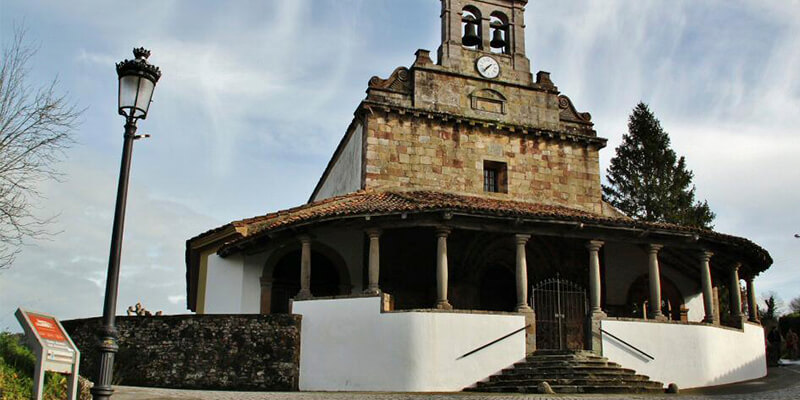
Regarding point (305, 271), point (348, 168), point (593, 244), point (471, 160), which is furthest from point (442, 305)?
point (348, 168)

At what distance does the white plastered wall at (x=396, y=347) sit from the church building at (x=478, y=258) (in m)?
0.03

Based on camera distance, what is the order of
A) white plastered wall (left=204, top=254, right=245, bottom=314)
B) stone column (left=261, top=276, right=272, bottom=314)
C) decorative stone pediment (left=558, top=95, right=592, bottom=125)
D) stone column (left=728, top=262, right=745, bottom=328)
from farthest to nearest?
decorative stone pediment (left=558, top=95, right=592, bottom=125) → stone column (left=728, top=262, right=745, bottom=328) → white plastered wall (left=204, top=254, right=245, bottom=314) → stone column (left=261, top=276, right=272, bottom=314)

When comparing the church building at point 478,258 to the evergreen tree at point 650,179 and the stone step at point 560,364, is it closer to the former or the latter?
the stone step at point 560,364

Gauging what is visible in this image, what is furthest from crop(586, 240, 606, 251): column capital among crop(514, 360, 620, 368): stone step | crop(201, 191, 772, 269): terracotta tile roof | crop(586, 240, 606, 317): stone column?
crop(514, 360, 620, 368): stone step

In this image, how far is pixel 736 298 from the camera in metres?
19.9

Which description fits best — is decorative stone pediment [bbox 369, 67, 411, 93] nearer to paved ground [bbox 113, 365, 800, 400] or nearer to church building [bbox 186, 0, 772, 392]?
church building [bbox 186, 0, 772, 392]

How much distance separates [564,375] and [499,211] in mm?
3809

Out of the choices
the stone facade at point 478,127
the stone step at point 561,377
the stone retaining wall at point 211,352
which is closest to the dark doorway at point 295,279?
the stone facade at point 478,127

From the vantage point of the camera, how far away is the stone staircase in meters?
14.7

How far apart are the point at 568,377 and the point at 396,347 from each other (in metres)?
3.57

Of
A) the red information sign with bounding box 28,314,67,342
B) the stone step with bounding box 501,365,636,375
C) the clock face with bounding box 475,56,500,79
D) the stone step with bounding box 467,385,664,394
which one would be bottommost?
the stone step with bounding box 467,385,664,394

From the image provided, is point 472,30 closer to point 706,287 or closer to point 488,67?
point 488,67

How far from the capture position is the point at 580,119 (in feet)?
78.8

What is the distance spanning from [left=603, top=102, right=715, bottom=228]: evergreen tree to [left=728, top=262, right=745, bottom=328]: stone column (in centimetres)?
1686
